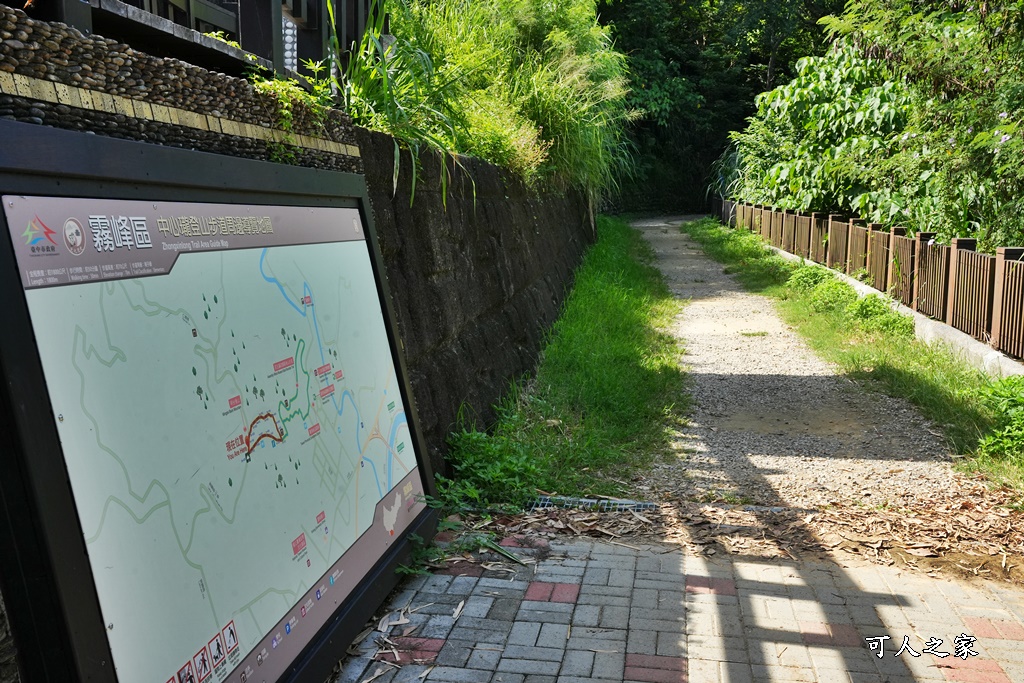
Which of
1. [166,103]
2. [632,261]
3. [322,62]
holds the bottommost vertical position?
[632,261]

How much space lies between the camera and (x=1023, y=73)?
25.2 feet

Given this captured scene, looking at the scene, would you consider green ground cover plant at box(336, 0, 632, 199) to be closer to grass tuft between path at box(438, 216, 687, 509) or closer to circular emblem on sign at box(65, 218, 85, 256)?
grass tuft between path at box(438, 216, 687, 509)

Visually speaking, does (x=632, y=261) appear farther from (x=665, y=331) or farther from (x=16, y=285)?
(x=16, y=285)

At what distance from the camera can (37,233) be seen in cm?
186

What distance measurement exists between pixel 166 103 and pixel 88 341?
0.93 m

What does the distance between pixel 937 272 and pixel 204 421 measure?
8.88m

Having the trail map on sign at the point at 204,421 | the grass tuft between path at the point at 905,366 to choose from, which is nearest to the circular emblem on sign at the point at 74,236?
the trail map on sign at the point at 204,421

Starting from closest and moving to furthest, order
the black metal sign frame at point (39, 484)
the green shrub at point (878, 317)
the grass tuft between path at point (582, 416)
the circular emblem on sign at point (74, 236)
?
1. the black metal sign frame at point (39, 484)
2. the circular emblem on sign at point (74, 236)
3. the grass tuft between path at point (582, 416)
4. the green shrub at point (878, 317)

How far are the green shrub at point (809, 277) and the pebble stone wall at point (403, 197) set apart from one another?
517cm

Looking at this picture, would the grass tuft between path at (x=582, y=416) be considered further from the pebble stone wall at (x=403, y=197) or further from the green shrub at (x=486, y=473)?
the pebble stone wall at (x=403, y=197)

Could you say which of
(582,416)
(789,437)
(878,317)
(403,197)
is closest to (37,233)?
(403,197)

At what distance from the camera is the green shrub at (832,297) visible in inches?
459

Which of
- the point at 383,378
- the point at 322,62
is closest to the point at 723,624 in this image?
the point at 383,378

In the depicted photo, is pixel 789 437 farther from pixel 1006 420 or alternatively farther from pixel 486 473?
pixel 486 473
